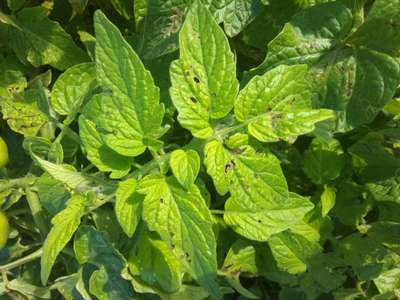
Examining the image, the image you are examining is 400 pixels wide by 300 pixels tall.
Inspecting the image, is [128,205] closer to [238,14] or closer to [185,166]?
[185,166]

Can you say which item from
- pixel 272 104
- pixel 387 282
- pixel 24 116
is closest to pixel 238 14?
pixel 272 104

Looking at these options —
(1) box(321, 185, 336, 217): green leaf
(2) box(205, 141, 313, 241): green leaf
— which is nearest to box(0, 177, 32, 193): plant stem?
(2) box(205, 141, 313, 241): green leaf

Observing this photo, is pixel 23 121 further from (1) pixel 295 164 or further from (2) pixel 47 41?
(1) pixel 295 164

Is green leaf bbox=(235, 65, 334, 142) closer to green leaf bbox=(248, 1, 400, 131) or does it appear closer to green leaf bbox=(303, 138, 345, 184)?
green leaf bbox=(248, 1, 400, 131)

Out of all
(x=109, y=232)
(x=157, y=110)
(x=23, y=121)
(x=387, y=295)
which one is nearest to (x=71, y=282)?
(x=109, y=232)

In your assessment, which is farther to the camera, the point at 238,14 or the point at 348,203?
the point at 348,203

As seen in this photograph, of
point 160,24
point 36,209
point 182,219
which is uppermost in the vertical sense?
point 160,24
